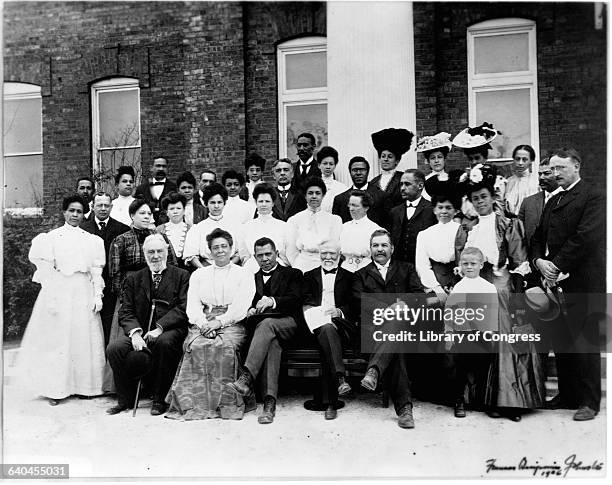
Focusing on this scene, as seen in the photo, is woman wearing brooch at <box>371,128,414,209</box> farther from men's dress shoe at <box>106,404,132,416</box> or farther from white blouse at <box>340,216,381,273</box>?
men's dress shoe at <box>106,404,132,416</box>

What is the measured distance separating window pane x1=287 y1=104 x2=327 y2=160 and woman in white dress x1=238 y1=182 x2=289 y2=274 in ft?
5.44

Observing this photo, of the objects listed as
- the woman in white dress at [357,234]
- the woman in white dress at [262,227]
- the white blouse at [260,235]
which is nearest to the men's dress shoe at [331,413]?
the woman in white dress at [357,234]

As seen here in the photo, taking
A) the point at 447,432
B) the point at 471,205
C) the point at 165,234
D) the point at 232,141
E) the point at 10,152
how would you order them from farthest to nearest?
the point at 232,141
the point at 165,234
the point at 10,152
the point at 471,205
the point at 447,432

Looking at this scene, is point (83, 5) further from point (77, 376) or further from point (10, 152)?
point (77, 376)

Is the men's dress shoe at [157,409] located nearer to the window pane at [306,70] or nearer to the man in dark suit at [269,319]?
the man in dark suit at [269,319]

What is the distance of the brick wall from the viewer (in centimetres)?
428

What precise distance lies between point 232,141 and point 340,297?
2708mm

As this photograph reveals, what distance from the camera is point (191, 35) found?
6.50m

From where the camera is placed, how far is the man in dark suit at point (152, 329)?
4.40m

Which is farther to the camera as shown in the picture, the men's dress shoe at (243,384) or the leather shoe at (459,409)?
the men's dress shoe at (243,384)

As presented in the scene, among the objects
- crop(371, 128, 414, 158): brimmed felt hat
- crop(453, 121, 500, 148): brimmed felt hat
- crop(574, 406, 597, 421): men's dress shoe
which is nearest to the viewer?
crop(574, 406, 597, 421): men's dress shoe

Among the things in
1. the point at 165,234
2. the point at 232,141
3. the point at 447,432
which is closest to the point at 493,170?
the point at 447,432

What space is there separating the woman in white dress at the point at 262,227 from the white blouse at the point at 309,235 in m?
0.09

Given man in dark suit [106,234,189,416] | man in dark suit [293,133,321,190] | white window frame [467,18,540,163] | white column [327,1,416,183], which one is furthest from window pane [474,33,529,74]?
man in dark suit [106,234,189,416]
